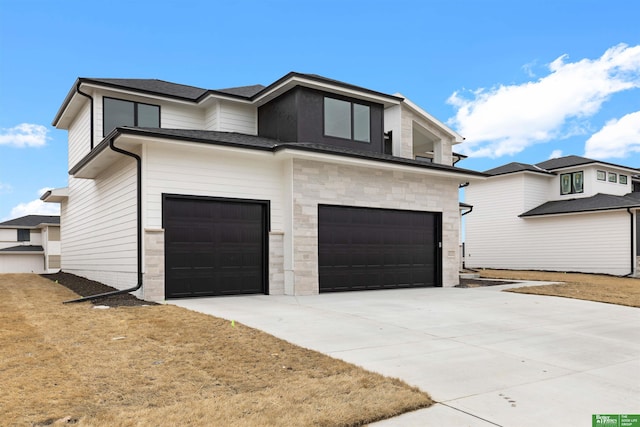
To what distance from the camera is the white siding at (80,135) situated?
590 inches

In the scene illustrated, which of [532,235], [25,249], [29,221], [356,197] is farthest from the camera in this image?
[29,221]

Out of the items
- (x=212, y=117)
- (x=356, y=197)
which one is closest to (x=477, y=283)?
(x=356, y=197)

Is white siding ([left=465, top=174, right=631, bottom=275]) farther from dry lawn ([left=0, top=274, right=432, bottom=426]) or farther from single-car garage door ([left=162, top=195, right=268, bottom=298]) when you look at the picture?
dry lawn ([left=0, top=274, right=432, bottom=426])

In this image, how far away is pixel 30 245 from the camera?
120ft

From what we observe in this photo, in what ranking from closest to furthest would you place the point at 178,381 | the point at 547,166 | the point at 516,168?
the point at 178,381, the point at 516,168, the point at 547,166

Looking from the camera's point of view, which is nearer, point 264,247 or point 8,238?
point 264,247

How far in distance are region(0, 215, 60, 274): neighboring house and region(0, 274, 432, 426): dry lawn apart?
88.5 feet

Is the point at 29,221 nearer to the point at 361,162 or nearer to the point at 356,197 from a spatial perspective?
the point at 356,197

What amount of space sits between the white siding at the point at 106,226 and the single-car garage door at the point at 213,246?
3.23 ft

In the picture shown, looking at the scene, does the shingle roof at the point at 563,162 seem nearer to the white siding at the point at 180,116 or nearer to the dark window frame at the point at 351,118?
the dark window frame at the point at 351,118

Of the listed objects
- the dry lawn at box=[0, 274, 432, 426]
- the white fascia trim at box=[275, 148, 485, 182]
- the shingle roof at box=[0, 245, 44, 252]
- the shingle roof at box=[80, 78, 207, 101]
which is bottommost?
the shingle roof at box=[0, 245, 44, 252]

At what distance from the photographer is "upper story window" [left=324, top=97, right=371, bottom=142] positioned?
13.9m

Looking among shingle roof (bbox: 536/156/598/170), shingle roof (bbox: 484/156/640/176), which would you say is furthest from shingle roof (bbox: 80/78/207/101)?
shingle roof (bbox: 536/156/598/170)

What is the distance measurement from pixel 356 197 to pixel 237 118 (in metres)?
4.90
